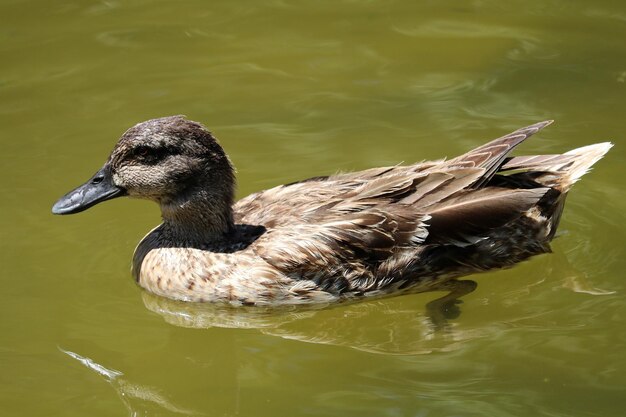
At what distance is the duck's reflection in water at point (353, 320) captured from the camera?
27.6 feet

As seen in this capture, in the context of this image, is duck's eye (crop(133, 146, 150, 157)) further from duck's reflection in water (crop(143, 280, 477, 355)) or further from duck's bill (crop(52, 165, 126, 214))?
duck's reflection in water (crop(143, 280, 477, 355))

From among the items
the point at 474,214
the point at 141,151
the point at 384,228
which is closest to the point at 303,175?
the point at 384,228

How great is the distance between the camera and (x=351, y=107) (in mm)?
11984

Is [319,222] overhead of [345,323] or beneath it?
overhead

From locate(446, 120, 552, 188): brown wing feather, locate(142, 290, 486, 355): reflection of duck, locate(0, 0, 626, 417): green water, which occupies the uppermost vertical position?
locate(446, 120, 552, 188): brown wing feather

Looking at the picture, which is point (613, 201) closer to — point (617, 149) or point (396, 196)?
point (617, 149)

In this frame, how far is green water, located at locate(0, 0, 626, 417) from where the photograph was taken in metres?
7.71

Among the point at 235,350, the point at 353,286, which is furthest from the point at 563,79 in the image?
the point at 235,350

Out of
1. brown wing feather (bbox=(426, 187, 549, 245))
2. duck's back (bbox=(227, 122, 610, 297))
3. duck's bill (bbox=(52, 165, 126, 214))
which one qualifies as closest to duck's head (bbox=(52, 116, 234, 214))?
duck's bill (bbox=(52, 165, 126, 214))

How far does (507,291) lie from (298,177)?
2604mm

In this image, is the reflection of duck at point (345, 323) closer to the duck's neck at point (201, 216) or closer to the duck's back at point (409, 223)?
the duck's back at point (409, 223)

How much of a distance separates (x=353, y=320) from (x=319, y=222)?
83 cm

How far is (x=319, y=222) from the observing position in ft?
29.1

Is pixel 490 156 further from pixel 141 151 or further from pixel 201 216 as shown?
pixel 141 151
